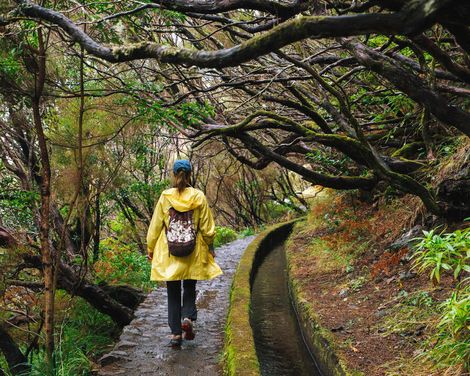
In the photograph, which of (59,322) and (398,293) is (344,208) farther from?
(59,322)

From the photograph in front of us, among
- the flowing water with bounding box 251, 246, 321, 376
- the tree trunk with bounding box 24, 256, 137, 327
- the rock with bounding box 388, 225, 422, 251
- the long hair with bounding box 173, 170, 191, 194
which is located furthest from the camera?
the rock with bounding box 388, 225, 422, 251

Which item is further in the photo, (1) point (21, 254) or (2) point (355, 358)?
(1) point (21, 254)

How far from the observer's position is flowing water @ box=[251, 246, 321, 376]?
5.55 m

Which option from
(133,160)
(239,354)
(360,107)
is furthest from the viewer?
(133,160)

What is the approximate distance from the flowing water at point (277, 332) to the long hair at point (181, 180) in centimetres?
258

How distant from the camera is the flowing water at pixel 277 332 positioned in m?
5.55

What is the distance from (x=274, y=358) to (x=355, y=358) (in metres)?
1.60

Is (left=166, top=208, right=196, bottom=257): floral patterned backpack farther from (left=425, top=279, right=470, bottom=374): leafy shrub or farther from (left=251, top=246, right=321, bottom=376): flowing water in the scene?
(left=425, top=279, right=470, bottom=374): leafy shrub

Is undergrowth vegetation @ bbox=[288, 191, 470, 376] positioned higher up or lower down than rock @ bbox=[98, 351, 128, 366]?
higher up

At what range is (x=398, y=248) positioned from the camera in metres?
6.96

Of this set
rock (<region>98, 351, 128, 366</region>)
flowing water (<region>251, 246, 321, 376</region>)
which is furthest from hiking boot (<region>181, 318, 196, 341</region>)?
flowing water (<region>251, 246, 321, 376</region>)

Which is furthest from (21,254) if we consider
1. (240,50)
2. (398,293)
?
(398,293)

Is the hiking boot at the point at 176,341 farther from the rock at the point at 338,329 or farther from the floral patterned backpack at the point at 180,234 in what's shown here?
the rock at the point at 338,329

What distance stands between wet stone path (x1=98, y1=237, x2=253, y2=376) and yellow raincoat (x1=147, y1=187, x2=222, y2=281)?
0.91 meters
